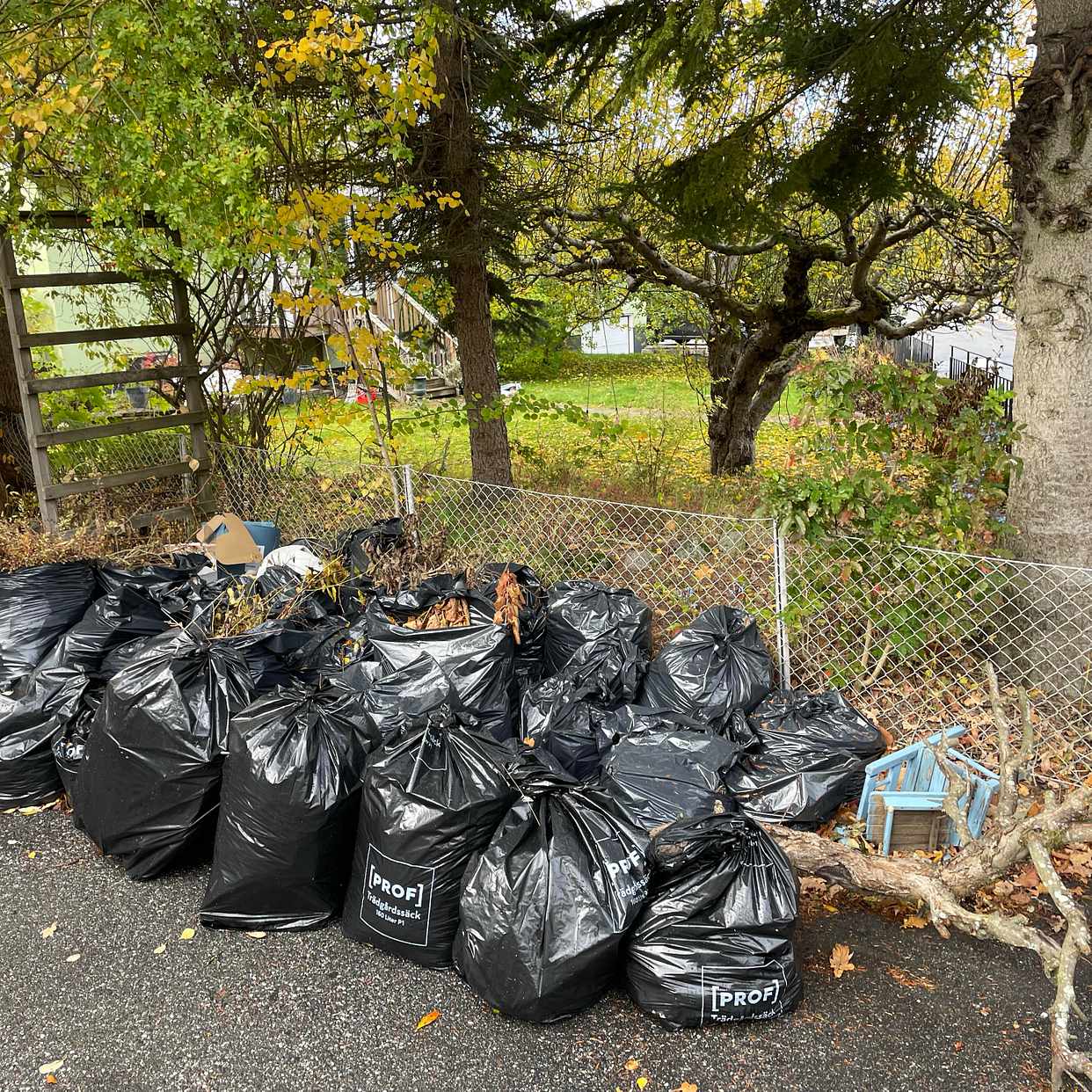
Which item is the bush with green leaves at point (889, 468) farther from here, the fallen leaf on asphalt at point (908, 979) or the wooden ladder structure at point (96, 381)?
the wooden ladder structure at point (96, 381)

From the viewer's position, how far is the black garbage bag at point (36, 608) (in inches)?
144

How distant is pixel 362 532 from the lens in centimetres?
458

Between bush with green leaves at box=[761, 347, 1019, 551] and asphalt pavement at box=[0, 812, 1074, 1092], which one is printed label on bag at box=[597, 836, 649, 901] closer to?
asphalt pavement at box=[0, 812, 1074, 1092]

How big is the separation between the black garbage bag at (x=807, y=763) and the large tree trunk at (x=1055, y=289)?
114 cm

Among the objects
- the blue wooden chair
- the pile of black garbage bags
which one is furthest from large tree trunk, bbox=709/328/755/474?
the blue wooden chair

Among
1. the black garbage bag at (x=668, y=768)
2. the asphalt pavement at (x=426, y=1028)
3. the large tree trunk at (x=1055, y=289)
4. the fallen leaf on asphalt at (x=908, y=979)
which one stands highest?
the large tree trunk at (x=1055, y=289)

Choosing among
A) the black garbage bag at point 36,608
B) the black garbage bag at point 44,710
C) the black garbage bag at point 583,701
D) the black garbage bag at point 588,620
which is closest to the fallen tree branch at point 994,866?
the black garbage bag at point 583,701

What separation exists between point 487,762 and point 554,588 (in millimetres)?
1501

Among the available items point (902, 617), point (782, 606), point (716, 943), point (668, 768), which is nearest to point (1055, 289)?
point (902, 617)

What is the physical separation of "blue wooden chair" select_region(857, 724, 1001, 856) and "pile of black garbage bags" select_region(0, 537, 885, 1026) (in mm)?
135

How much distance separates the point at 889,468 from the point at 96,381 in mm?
4511

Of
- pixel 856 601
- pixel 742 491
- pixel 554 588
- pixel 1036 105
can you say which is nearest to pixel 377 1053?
pixel 554 588

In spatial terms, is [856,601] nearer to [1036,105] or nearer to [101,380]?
[1036,105]

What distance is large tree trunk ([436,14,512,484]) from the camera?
5.33m
